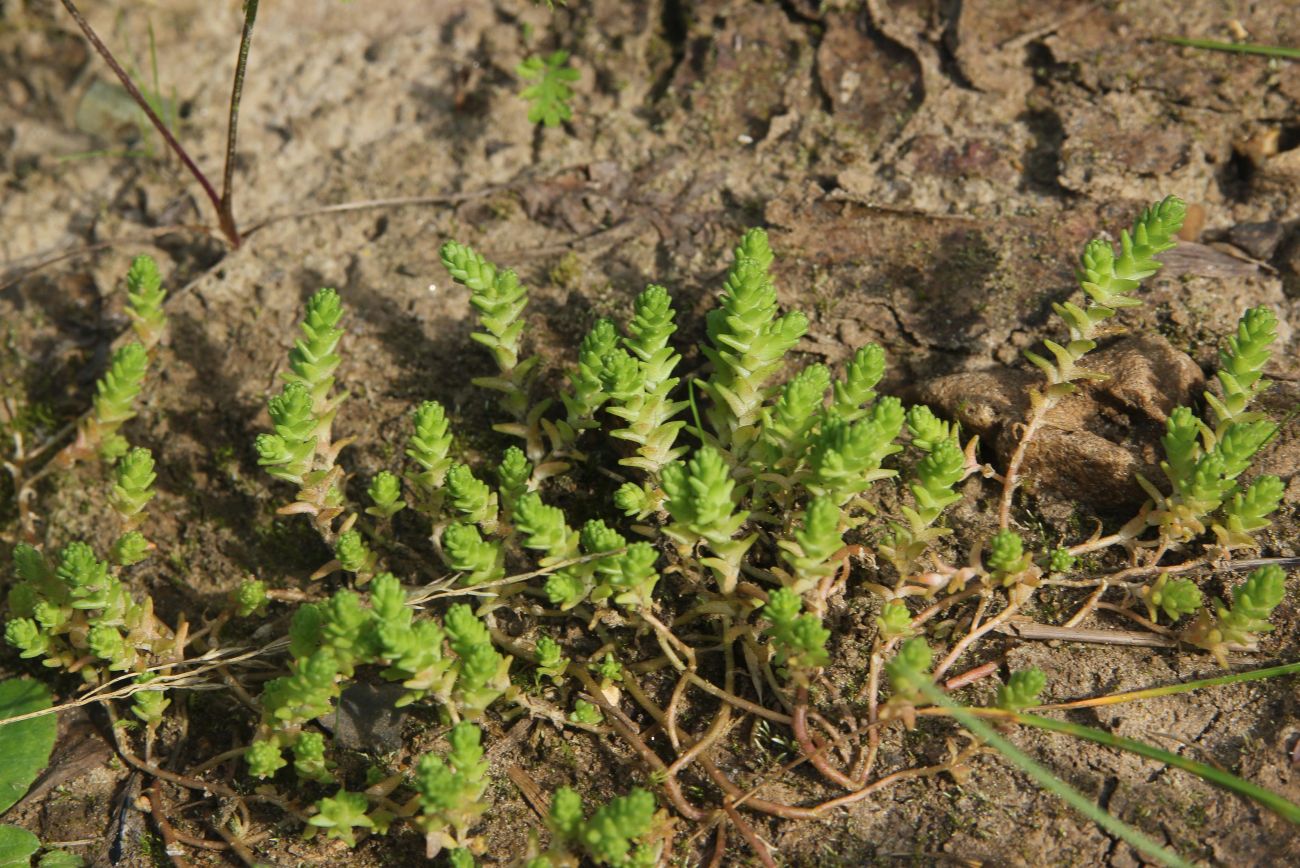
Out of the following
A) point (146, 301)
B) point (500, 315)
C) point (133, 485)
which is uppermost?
point (146, 301)

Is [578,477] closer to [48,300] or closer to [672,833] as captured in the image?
[672,833]

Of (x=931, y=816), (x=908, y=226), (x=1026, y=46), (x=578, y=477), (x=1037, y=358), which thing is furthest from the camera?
(x=1026, y=46)

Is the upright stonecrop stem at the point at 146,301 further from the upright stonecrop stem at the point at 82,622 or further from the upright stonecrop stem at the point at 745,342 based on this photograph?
the upright stonecrop stem at the point at 745,342

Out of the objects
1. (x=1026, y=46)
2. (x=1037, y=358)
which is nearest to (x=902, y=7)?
(x=1026, y=46)

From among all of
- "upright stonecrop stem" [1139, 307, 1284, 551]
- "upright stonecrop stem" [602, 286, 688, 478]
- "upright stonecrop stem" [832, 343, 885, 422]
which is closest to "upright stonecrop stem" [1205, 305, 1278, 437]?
"upright stonecrop stem" [1139, 307, 1284, 551]

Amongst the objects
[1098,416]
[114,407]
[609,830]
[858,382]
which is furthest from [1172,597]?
[114,407]

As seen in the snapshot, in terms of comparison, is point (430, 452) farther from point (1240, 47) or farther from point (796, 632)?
point (1240, 47)
